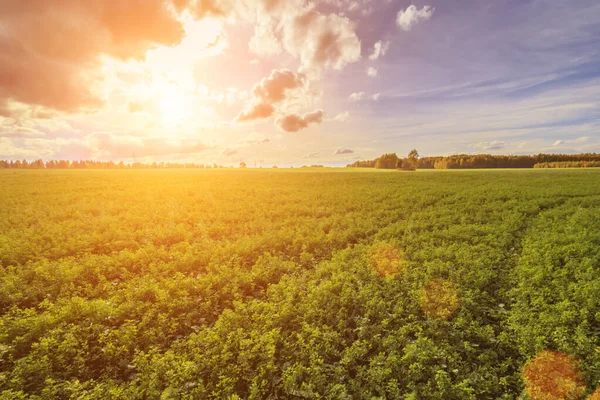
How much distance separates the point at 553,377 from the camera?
23.3 ft

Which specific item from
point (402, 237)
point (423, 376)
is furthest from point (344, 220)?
point (423, 376)

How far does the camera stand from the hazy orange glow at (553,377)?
6.76 meters

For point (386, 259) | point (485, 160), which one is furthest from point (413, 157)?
point (386, 259)

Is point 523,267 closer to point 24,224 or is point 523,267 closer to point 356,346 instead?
point 356,346

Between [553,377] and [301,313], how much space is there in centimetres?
712

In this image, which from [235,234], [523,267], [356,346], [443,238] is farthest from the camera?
[235,234]

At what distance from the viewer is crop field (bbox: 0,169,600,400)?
23.8 feet

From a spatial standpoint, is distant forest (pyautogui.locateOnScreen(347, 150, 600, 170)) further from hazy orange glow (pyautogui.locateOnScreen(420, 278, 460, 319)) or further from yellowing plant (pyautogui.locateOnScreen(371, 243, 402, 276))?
hazy orange glow (pyautogui.locateOnScreen(420, 278, 460, 319))

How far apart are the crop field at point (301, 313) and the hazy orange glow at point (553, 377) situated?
4cm

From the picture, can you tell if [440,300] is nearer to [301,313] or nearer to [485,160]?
[301,313]

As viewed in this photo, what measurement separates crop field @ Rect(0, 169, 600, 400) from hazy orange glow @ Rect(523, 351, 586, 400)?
36 millimetres

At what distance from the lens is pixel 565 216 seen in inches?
908

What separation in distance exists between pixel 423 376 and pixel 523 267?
32.1 ft

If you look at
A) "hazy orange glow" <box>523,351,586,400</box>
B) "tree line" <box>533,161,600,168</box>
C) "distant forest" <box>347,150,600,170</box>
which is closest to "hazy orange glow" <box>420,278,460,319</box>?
"hazy orange glow" <box>523,351,586,400</box>
